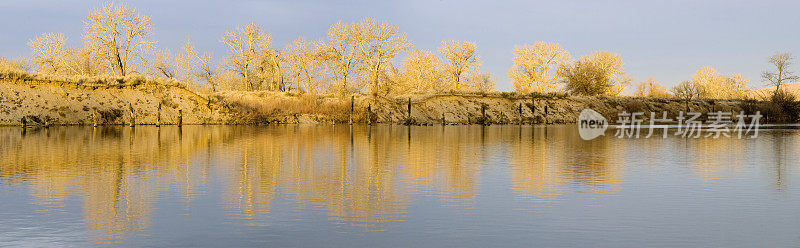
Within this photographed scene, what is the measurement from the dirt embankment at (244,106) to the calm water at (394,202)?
124 feet

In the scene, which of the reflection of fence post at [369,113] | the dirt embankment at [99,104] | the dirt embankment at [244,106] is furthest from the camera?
the reflection of fence post at [369,113]

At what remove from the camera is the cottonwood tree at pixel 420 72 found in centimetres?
10338

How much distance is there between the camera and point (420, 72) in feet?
344

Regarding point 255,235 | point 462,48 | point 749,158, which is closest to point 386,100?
point 462,48

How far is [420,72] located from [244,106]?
44134mm

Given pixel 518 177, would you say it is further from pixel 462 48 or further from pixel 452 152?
pixel 462 48

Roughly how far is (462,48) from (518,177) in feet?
290

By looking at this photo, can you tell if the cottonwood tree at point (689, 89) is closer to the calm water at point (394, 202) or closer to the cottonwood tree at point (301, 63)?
the cottonwood tree at point (301, 63)

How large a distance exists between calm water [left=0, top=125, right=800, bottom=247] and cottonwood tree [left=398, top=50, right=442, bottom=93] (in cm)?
8417

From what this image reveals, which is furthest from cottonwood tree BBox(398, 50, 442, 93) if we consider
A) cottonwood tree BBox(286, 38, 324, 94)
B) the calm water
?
the calm water

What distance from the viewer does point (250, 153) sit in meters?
Result: 21.3

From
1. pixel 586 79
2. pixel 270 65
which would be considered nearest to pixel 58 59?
pixel 270 65

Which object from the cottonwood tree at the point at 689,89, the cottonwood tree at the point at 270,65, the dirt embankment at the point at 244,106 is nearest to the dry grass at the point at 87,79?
the dirt embankment at the point at 244,106

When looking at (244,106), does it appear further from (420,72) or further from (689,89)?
(689,89)
